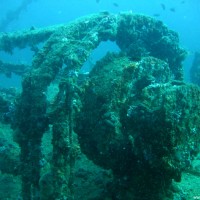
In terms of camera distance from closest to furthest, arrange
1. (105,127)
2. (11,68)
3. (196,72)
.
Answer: (105,127), (11,68), (196,72)

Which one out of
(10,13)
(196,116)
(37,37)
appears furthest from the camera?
(10,13)

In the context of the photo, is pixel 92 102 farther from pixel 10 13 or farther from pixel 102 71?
pixel 10 13

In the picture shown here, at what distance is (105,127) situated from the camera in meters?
5.84

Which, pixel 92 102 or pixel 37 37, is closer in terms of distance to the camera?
pixel 92 102

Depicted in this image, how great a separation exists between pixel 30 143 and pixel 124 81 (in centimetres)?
245

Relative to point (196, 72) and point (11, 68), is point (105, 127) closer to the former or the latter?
point (11, 68)

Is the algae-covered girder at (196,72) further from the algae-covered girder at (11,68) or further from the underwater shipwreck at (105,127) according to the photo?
the underwater shipwreck at (105,127)

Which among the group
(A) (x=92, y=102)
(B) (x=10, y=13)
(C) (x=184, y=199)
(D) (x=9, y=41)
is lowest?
(C) (x=184, y=199)

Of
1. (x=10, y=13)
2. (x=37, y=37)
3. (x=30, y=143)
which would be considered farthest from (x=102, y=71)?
(x=10, y=13)

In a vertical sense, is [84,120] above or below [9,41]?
below

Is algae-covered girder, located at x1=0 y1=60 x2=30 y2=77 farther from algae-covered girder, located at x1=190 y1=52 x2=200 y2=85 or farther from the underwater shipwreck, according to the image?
algae-covered girder, located at x1=190 y1=52 x2=200 y2=85

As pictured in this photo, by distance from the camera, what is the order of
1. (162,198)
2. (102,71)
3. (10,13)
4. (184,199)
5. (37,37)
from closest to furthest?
(162,198) → (184,199) → (102,71) → (37,37) → (10,13)

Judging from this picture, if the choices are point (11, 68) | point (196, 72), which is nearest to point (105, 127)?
point (11, 68)

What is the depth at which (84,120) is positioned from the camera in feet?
21.1
